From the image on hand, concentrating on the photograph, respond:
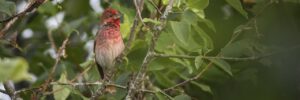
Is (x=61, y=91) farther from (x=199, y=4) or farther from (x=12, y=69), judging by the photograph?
(x=12, y=69)

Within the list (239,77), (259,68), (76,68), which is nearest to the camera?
(259,68)

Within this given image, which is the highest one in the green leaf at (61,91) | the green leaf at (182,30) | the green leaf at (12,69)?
the green leaf at (12,69)

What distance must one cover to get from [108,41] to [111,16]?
1.06 ft

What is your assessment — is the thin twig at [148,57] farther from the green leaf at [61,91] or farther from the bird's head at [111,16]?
the bird's head at [111,16]

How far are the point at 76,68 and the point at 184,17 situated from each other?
2581 mm

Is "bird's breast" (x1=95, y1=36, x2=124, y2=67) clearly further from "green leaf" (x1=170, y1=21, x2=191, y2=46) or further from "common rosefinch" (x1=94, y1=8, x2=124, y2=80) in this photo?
"green leaf" (x1=170, y1=21, x2=191, y2=46)

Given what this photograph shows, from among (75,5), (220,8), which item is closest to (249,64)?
(220,8)

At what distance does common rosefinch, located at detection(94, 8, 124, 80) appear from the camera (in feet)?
16.0

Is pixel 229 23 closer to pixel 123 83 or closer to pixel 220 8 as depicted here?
pixel 220 8

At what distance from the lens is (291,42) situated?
8.84 feet

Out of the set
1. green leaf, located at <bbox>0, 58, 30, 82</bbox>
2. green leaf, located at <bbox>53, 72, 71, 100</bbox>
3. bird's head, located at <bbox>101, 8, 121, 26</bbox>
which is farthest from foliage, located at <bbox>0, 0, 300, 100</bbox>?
green leaf, located at <bbox>0, 58, 30, 82</bbox>

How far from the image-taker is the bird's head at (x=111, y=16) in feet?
16.0

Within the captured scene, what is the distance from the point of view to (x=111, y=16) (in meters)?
4.94

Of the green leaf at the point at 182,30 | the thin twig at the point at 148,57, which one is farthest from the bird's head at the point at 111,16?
the green leaf at the point at 182,30
